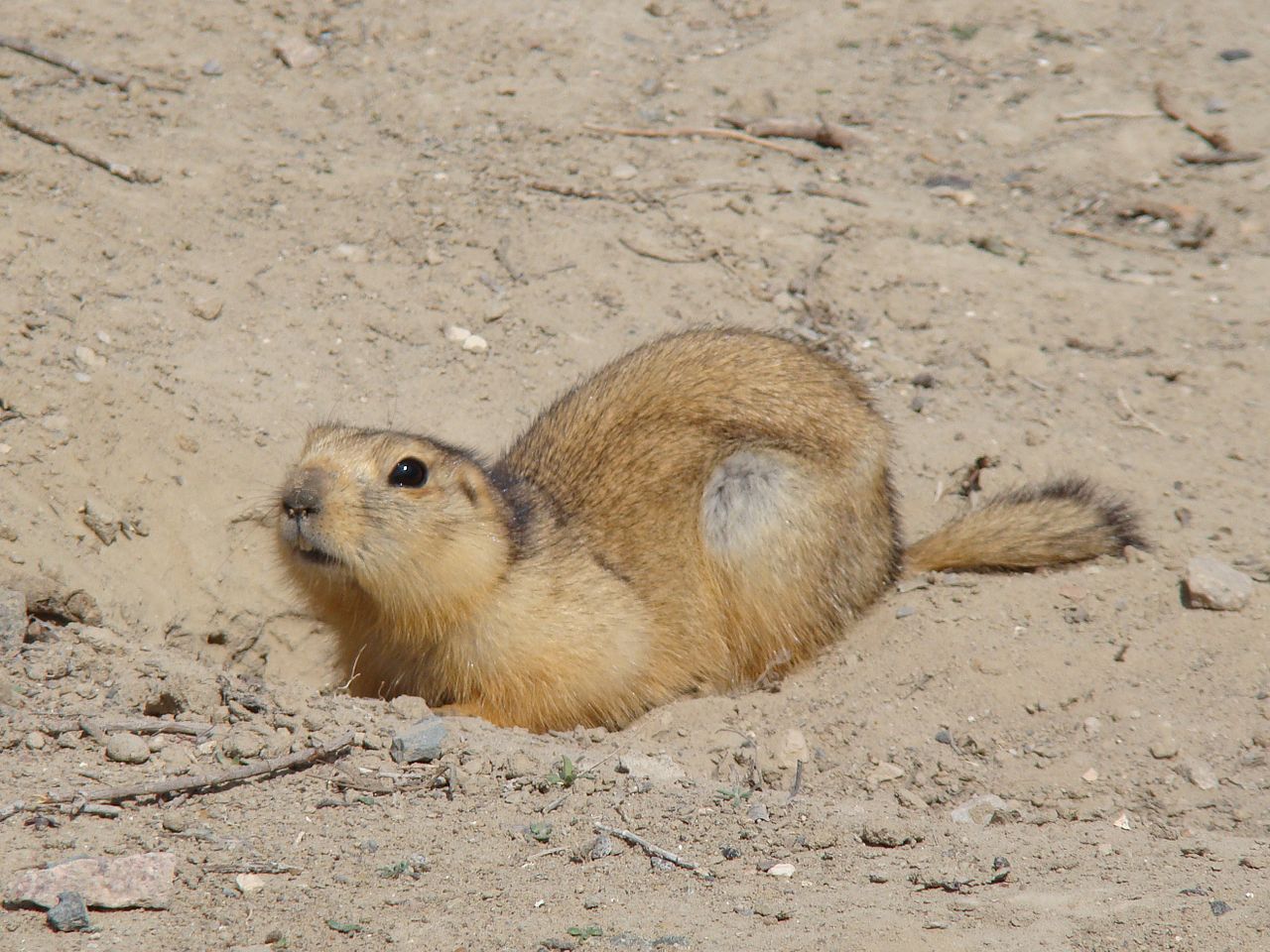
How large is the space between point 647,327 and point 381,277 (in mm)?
1561

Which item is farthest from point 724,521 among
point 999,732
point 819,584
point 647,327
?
point 647,327

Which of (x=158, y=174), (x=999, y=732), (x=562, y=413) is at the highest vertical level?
(x=158, y=174)

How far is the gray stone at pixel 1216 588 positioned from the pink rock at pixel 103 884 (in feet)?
14.4

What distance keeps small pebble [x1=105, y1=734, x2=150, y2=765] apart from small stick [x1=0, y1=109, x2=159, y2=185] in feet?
14.2

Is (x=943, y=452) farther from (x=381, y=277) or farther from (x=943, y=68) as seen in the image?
(x=943, y=68)

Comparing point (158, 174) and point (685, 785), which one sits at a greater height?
point (158, 174)

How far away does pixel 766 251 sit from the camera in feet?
27.0

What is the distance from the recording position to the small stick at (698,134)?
29.1ft

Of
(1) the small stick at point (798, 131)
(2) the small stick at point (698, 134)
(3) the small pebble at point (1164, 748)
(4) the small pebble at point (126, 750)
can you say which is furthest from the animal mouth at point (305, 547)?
(1) the small stick at point (798, 131)

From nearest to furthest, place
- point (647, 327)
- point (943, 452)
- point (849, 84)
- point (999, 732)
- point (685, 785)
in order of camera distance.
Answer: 1. point (685, 785)
2. point (999, 732)
3. point (943, 452)
4. point (647, 327)
5. point (849, 84)

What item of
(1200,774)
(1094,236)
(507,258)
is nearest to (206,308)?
(507,258)

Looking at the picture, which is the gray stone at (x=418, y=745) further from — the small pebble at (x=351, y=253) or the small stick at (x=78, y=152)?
the small stick at (x=78, y=152)

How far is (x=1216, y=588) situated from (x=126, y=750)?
4.46 metres

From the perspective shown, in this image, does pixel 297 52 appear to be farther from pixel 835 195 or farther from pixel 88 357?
pixel 835 195
